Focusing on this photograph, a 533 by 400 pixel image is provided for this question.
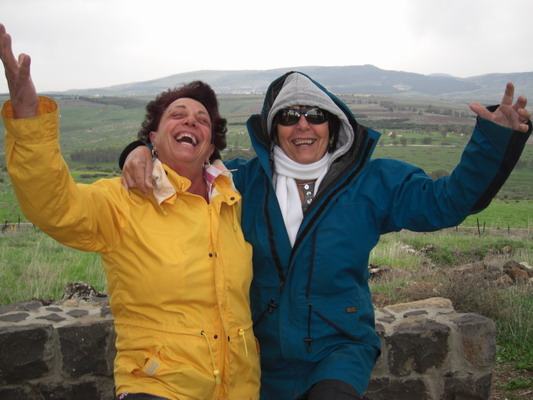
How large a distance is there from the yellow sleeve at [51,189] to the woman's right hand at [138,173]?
0.16m

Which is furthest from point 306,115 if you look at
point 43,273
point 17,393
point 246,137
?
point 246,137

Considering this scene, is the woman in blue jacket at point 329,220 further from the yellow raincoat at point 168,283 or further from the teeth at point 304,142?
the yellow raincoat at point 168,283

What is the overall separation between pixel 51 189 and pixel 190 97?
3.77 feet

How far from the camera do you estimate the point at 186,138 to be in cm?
276

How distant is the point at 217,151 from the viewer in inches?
124

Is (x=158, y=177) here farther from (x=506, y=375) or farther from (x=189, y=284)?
(x=506, y=375)

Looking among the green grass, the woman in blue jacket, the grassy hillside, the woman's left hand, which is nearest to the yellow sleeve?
the woman in blue jacket

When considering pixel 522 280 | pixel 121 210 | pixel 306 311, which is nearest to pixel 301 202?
pixel 306 311

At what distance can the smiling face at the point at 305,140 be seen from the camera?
9.31 ft

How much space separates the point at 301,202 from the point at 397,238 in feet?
35.2

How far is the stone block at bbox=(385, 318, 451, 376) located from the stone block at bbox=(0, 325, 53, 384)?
215 cm

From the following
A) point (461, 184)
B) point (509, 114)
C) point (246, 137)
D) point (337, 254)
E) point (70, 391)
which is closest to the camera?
point (509, 114)

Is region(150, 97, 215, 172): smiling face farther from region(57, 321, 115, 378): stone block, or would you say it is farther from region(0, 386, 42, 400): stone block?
region(0, 386, 42, 400): stone block

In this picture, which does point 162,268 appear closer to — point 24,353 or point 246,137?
point 24,353
